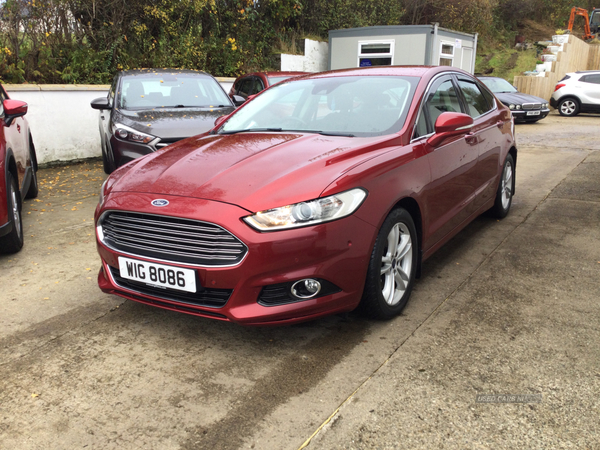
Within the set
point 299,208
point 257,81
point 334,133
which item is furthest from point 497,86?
point 299,208

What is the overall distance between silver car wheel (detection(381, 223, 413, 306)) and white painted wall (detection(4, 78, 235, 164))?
755 cm

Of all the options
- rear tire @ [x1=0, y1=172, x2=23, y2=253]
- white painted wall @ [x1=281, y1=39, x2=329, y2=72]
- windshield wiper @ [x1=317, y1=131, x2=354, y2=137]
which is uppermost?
white painted wall @ [x1=281, y1=39, x2=329, y2=72]

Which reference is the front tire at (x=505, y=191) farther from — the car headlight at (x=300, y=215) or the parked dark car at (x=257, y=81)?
the parked dark car at (x=257, y=81)

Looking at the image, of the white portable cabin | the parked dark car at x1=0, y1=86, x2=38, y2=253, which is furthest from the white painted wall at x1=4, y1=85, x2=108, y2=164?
the white portable cabin

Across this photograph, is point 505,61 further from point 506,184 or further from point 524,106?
point 506,184

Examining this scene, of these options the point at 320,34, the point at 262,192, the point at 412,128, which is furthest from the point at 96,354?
the point at 320,34

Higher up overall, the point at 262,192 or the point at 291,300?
the point at 262,192

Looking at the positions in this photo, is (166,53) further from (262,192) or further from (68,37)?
(262,192)

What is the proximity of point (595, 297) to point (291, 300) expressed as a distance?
2174 millimetres

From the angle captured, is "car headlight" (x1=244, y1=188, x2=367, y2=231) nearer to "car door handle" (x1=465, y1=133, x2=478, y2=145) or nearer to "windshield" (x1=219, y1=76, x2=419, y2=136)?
"windshield" (x1=219, y1=76, x2=419, y2=136)

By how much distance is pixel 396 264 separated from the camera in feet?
10.7

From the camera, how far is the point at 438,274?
4.08 meters

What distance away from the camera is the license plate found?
273 centimetres

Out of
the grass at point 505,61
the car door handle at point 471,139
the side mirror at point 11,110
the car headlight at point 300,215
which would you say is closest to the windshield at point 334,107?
the car door handle at point 471,139
